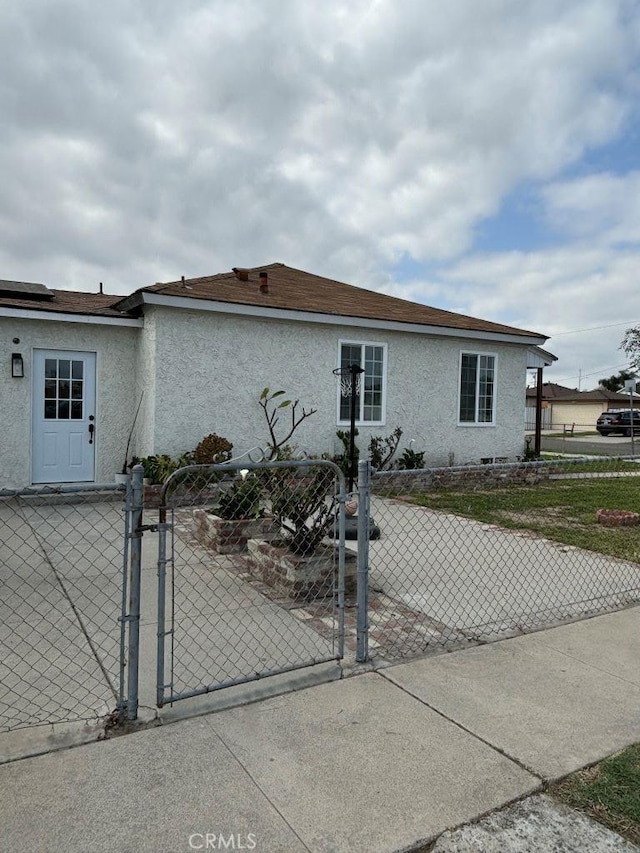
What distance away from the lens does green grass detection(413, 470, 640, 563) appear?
6957mm

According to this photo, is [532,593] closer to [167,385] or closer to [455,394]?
[167,385]

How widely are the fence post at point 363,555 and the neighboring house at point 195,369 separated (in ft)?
21.5

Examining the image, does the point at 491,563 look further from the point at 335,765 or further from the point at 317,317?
the point at 317,317

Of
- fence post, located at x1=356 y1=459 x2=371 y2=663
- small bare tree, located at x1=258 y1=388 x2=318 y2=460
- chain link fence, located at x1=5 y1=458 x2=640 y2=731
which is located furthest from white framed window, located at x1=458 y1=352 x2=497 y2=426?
fence post, located at x1=356 y1=459 x2=371 y2=663

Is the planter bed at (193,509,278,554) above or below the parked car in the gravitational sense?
below

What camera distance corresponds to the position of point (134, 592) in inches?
109

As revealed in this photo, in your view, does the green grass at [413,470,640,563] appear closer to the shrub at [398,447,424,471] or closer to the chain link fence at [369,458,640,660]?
the chain link fence at [369,458,640,660]

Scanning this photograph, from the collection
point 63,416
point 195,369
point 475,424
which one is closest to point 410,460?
point 475,424

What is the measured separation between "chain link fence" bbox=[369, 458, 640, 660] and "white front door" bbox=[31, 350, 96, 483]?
5.10m

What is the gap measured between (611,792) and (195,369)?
8376mm

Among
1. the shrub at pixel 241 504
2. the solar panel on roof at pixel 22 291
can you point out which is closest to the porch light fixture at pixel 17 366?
the solar panel on roof at pixel 22 291

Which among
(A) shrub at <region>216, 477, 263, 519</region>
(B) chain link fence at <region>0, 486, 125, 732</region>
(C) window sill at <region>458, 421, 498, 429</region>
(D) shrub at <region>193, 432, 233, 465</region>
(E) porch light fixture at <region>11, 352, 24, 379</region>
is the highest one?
(E) porch light fixture at <region>11, 352, 24, 379</region>

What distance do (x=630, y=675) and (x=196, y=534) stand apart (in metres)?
4.70

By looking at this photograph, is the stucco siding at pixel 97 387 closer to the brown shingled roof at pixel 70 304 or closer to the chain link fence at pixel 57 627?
the brown shingled roof at pixel 70 304
